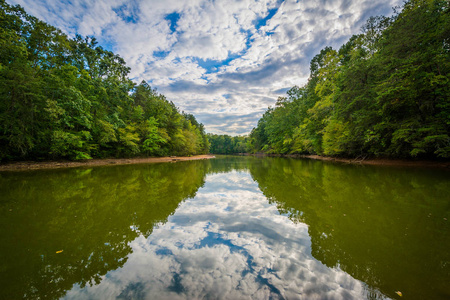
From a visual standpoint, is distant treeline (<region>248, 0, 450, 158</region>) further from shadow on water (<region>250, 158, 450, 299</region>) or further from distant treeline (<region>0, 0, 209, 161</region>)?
distant treeline (<region>0, 0, 209, 161</region>)

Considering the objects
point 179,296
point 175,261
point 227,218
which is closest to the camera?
point 179,296

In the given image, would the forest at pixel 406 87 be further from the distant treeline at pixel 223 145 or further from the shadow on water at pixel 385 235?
the distant treeline at pixel 223 145

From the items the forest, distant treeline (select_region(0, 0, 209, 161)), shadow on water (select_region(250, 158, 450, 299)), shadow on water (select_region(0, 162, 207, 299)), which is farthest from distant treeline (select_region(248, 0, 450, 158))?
distant treeline (select_region(0, 0, 209, 161))

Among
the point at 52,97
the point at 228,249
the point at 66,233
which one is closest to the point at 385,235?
the point at 228,249

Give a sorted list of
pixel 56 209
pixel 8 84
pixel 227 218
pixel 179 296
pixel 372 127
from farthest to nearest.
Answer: pixel 372 127
pixel 8 84
pixel 56 209
pixel 227 218
pixel 179 296

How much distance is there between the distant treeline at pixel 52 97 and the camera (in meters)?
11.9

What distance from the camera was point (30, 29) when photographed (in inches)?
589

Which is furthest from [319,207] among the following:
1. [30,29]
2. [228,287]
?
[30,29]

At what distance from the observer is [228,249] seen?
2.82 metres

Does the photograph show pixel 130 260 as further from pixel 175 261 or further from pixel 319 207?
pixel 319 207

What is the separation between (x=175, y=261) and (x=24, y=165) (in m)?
17.2

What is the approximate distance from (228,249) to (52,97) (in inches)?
743

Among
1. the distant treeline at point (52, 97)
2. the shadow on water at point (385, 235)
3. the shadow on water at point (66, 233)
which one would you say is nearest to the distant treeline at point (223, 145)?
the distant treeline at point (52, 97)

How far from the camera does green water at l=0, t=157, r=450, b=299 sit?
194 cm
